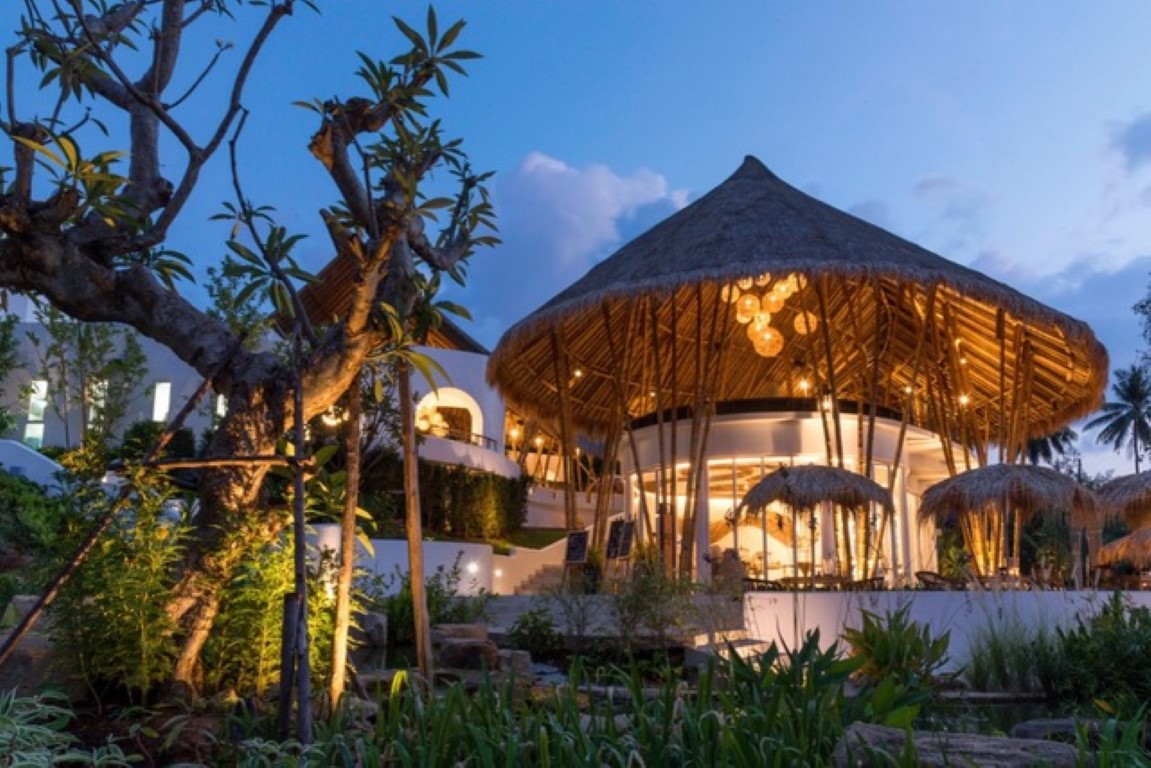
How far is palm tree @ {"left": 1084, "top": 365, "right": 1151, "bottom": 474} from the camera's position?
53.4 metres

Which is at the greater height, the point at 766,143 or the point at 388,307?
the point at 766,143

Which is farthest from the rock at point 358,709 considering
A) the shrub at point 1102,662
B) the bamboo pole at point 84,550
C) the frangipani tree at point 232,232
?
the shrub at point 1102,662

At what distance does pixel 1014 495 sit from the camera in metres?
12.4

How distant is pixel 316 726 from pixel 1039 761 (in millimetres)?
2290

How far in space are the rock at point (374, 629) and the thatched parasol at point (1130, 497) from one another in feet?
30.9

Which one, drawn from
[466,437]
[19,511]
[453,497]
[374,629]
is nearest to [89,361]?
[19,511]

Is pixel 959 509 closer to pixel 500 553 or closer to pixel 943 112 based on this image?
pixel 500 553

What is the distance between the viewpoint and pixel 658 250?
15844 millimetres

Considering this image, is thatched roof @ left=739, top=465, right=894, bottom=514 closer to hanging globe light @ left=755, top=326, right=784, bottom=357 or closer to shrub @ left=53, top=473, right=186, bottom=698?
hanging globe light @ left=755, top=326, right=784, bottom=357

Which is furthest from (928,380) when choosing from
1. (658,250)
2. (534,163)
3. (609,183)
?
(609,183)

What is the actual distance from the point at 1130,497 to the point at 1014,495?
7.32ft

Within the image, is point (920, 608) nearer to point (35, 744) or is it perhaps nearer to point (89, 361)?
point (35, 744)

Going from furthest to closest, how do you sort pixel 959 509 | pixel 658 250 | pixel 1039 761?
pixel 658 250, pixel 959 509, pixel 1039 761

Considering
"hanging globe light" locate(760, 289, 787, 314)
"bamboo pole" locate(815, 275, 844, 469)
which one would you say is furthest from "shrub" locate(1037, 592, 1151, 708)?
"hanging globe light" locate(760, 289, 787, 314)
